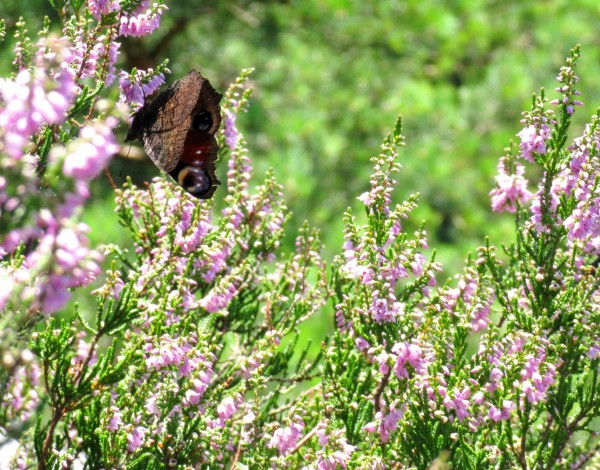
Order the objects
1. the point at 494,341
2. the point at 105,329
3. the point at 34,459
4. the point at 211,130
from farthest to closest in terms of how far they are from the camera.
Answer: the point at 211,130 → the point at 34,459 → the point at 494,341 → the point at 105,329

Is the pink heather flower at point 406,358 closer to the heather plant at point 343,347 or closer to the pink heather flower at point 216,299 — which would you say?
the heather plant at point 343,347

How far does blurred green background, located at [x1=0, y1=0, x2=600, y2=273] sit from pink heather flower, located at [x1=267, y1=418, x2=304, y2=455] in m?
6.19

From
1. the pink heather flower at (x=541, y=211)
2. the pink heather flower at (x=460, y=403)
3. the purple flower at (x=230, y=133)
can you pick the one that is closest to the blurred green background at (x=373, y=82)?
the purple flower at (x=230, y=133)

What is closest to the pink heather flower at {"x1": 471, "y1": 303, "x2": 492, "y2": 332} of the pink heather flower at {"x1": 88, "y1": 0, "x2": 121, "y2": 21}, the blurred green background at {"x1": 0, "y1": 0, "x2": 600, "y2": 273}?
the pink heather flower at {"x1": 88, "y1": 0, "x2": 121, "y2": 21}

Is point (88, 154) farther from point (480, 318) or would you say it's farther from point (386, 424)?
point (480, 318)

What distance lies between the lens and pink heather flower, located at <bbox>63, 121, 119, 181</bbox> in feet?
5.47

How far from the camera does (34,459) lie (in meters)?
3.16

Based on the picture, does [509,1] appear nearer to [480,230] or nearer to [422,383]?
[480,230]

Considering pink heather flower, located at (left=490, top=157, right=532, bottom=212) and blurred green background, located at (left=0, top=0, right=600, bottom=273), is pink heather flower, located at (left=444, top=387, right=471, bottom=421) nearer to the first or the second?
pink heather flower, located at (left=490, top=157, right=532, bottom=212)

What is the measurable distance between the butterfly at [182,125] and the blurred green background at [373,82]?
5.51m

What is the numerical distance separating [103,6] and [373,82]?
1251cm

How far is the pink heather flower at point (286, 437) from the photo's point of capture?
2930 mm

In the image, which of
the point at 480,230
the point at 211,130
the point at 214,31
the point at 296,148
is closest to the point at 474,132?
the point at 480,230

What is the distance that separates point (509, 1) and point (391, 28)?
259 inches
